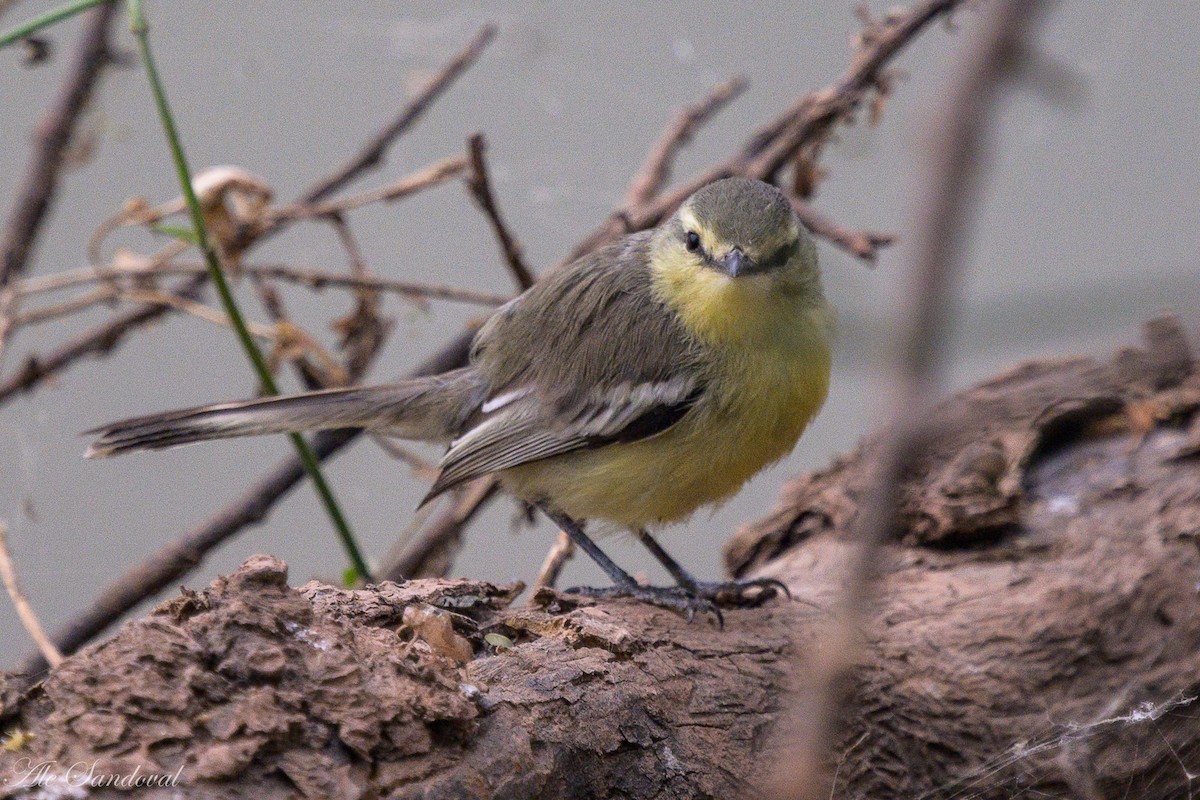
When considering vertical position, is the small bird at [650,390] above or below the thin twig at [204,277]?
below

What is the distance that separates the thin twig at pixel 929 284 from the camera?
0.55m

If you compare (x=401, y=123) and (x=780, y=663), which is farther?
(x=401, y=123)

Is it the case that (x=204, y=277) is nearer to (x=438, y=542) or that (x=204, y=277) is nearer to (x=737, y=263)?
(x=438, y=542)

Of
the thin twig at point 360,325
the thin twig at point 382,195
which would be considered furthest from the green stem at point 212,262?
the thin twig at point 382,195

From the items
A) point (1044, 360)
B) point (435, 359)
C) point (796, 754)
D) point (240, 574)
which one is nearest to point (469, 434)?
point (435, 359)

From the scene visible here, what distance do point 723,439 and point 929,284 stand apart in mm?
2465

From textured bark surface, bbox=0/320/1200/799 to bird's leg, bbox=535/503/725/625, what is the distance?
5.4 inches

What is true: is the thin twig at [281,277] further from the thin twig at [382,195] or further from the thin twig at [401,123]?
the thin twig at [401,123]

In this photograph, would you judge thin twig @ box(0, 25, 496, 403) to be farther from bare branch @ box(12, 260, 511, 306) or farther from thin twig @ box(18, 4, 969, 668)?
thin twig @ box(18, 4, 969, 668)

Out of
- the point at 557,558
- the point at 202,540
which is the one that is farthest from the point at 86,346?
the point at 557,558

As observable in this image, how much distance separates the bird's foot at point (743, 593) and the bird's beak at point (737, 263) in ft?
2.62

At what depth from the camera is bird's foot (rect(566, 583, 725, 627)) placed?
2799 millimetres

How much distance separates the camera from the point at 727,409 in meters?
3.01

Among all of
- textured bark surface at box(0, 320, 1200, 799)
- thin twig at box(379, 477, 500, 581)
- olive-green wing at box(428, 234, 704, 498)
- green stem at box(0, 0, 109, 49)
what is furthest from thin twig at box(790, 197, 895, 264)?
green stem at box(0, 0, 109, 49)
